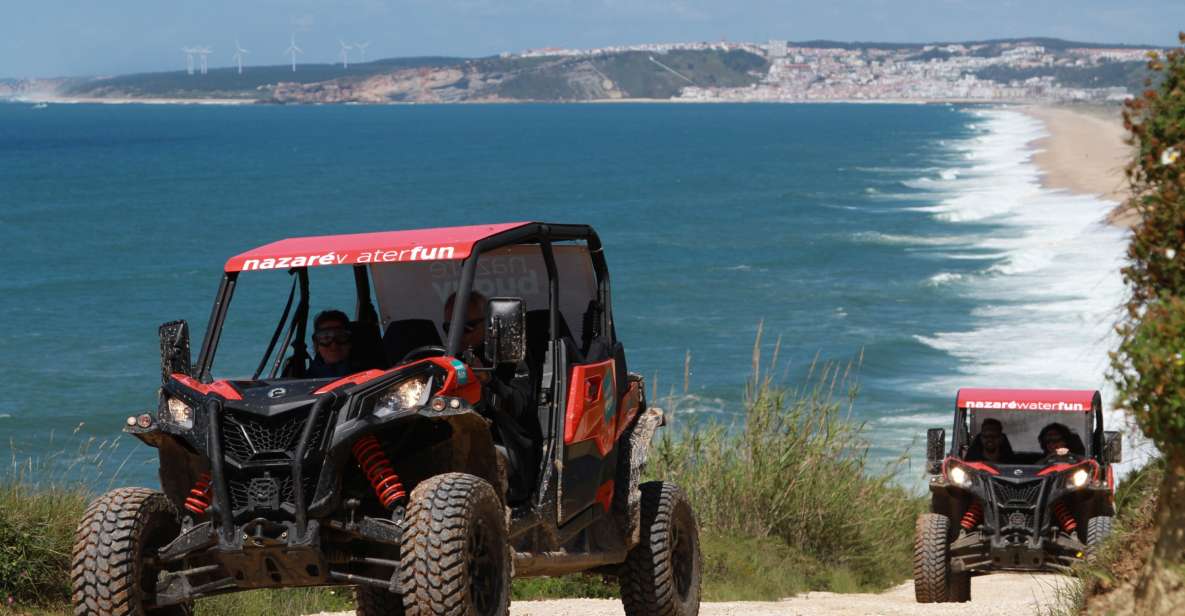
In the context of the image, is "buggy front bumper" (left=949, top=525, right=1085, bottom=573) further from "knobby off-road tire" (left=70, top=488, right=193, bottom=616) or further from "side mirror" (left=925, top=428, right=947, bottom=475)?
→ "knobby off-road tire" (left=70, top=488, right=193, bottom=616)

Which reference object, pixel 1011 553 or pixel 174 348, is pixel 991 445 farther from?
pixel 174 348

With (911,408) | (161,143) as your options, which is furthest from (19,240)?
(161,143)

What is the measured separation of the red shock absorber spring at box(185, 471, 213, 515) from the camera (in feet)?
22.5

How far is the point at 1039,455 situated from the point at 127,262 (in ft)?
175

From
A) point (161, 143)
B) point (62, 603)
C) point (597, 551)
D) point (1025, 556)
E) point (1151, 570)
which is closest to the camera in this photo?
point (1151, 570)

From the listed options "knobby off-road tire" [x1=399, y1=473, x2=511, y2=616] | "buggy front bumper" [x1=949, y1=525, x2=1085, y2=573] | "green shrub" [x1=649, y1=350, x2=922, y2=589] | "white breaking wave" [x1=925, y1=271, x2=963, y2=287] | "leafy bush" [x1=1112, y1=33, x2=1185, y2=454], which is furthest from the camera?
"white breaking wave" [x1=925, y1=271, x2=963, y2=287]

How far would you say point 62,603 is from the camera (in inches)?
378

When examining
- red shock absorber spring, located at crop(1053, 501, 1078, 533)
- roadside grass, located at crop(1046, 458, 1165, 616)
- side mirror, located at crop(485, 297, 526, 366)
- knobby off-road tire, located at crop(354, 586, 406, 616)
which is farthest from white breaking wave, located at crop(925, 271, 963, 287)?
side mirror, located at crop(485, 297, 526, 366)

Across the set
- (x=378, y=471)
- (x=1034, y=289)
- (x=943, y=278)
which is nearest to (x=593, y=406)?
(x=378, y=471)

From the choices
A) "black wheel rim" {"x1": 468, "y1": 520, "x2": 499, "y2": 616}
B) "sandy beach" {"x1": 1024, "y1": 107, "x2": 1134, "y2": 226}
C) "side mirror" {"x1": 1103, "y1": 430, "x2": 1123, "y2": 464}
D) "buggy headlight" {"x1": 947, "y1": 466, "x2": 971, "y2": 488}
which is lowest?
"sandy beach" {"x1": 1024, "y1": 107, "x2": 1134, "y2": 226}

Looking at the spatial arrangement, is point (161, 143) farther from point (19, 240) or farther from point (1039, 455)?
point (1039, 455)

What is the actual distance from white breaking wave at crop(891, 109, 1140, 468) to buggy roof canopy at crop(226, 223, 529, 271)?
3.02m

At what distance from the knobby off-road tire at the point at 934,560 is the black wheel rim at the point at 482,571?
7.52 metres

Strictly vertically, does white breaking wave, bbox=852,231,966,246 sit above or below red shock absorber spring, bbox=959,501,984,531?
below
